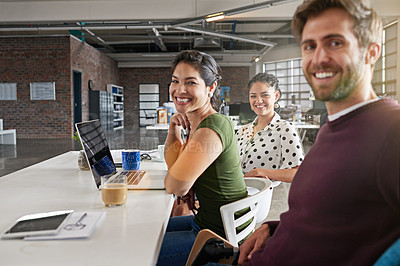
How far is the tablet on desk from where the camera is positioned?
38.9 inches

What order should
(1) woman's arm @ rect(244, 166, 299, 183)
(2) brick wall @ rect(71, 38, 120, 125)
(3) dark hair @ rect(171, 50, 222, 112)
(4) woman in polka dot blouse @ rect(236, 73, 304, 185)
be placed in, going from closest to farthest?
(3) dark hair @ rect(171, 50, 222, 112)
(1) woman's arm @ rect(244, 166, 299, 183)
(4) woman in polka dot blouse @ rect(236, 73, 304, 185)
(2) brick wall @ rect(71, 38, 120, 125)

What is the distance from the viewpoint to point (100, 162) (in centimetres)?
174

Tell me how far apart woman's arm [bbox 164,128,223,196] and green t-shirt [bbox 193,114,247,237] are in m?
0.07

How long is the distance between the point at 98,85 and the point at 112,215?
1402 centimetres

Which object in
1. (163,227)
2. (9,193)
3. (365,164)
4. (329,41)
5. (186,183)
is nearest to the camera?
(365,164)

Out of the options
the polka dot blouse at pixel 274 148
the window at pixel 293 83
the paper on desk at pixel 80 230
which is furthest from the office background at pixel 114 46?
the paper on desk at pixel 80 230

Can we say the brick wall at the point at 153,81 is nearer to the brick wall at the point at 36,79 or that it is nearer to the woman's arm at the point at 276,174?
the brick wall at the point at 36,79

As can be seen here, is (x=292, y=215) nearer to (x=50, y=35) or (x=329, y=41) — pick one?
(x=329, y=41)

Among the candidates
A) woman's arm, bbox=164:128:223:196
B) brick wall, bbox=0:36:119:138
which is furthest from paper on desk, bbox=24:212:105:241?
brick wall, bbox=0:36:119:138

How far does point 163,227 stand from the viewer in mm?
→ 1130

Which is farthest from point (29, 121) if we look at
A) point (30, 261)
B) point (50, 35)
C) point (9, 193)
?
point (30, 261)

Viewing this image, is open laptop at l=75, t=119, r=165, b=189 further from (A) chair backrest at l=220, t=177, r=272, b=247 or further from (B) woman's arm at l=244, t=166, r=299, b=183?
(B) woman's arm at l=244, t=166, r=299, b=183

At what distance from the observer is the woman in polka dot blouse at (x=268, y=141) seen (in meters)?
2.32

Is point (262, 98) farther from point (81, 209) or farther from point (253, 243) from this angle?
point (81, 209)
